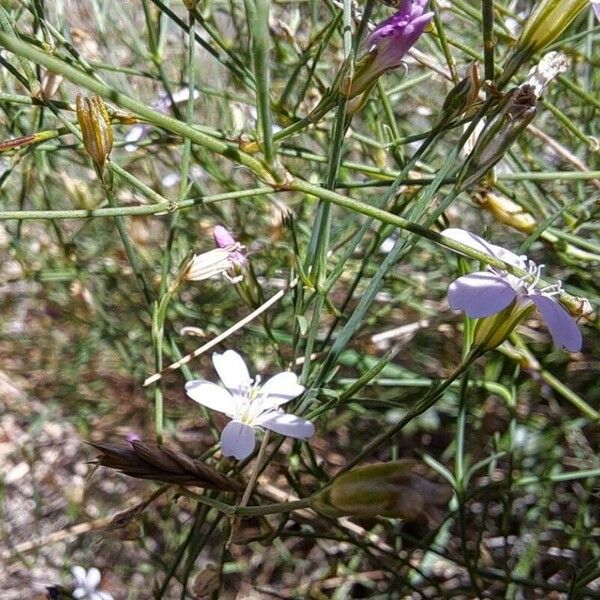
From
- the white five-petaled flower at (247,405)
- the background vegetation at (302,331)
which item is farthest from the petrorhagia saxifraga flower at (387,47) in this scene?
the white five-petaled flower at (247,405)

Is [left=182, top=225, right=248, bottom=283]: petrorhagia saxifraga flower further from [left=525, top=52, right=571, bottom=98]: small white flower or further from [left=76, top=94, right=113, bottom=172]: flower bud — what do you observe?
[left=525, top=52, right=571, bottom=98]: small white flower

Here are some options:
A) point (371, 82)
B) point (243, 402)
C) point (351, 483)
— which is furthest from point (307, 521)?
point (371, 82)

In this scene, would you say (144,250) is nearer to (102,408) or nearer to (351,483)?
(102,408)

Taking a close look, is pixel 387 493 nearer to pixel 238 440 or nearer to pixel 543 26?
pixel 238 440

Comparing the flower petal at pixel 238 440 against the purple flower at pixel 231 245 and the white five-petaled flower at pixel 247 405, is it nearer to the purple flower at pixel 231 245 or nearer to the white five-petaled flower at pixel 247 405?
the white five-petaled flower at pixel 247 405

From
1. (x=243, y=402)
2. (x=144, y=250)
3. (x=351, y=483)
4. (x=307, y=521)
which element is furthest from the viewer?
(x=144, y=250)

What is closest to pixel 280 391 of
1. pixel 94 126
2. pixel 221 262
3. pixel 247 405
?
pixel 247 405
